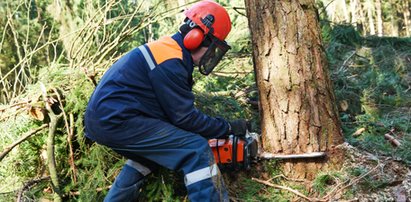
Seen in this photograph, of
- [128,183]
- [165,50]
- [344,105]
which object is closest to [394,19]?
[344,105]

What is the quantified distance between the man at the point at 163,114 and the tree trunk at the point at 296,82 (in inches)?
20.1

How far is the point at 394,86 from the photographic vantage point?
481 centimetres

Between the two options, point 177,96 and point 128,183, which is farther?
point 128,183

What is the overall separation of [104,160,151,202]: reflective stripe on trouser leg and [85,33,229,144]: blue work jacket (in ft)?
1.35

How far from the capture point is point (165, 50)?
271 centimetres

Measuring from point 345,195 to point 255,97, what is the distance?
1.57 meters

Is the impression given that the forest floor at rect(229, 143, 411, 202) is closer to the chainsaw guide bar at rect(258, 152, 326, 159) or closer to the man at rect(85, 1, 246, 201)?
the chainsaw guide bar at rect(258, 152, 326, 159)

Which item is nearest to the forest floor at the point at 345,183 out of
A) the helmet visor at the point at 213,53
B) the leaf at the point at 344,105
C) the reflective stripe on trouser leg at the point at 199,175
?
the reflective stripe on trouser leg at the point at 199,175

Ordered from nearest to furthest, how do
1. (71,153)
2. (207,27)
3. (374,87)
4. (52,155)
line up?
(207,27) < (52,155) < (71,153) < (374,87)

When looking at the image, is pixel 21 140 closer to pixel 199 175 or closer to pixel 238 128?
pixel 199 175

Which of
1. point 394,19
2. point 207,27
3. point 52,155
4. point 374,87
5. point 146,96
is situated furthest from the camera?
point 394,19

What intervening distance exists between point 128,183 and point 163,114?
2.05ft

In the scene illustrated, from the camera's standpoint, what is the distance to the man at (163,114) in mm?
2623

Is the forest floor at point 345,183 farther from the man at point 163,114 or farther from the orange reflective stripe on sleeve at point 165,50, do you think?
the orange reflective stripe on sleeve at point 165,50
